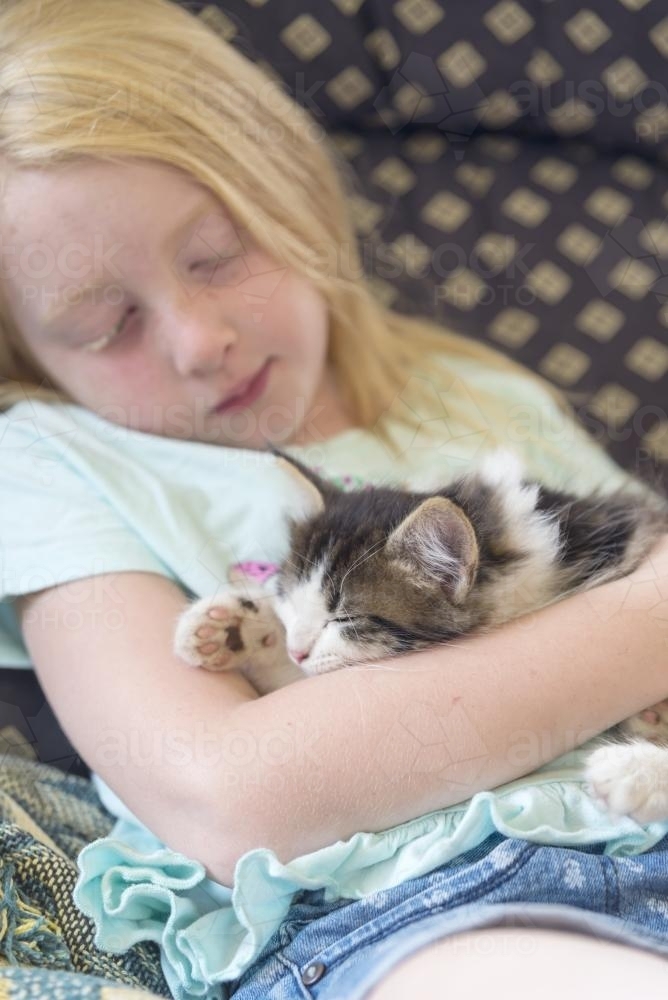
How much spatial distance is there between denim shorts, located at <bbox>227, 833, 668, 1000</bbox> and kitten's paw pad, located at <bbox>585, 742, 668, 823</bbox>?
4cm

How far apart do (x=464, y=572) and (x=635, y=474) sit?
574 millimetres

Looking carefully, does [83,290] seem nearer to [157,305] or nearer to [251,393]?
[157,305]

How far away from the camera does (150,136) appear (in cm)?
97

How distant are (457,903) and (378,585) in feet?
0.88

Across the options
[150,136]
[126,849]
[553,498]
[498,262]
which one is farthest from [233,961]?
[498,262]

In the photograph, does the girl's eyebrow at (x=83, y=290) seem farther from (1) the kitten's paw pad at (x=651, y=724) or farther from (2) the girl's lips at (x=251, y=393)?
(1) the kitten's paw pad at (x=651, y=724)

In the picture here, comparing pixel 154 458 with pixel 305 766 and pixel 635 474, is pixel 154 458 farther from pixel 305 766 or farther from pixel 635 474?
pixel 635 474

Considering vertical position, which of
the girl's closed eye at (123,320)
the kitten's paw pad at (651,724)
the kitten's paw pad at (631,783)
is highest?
the girl's closed eye at (123,320)

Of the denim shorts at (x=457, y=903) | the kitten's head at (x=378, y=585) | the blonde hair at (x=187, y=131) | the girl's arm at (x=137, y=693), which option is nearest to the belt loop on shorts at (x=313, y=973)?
the denim shorts at (x=457, y=903)

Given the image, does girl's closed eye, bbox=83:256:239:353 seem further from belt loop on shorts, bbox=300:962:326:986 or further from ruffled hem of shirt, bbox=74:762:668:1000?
belt loop on shorts, bbox=300:962:326:986

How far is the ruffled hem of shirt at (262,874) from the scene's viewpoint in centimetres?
75

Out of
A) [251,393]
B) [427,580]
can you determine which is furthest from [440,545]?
[251,393]

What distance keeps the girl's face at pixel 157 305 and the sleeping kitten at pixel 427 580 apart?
0.15 meters

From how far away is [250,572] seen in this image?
1.03 meters
